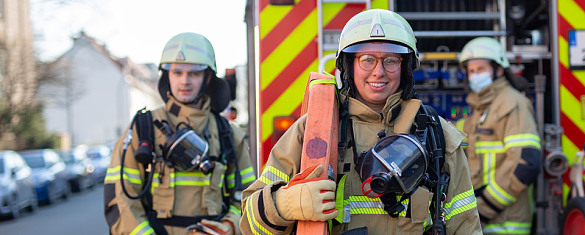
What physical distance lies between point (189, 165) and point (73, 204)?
15.1 metres

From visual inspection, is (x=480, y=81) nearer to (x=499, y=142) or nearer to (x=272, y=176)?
(x=499, y=142)

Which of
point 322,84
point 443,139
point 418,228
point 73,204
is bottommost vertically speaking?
point 73,204

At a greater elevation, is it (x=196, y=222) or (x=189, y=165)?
(x=189, y=165)

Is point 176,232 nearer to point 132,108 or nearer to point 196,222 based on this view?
point 196,222

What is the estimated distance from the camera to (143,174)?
3.79 meters

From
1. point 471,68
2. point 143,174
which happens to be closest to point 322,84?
point 143,174

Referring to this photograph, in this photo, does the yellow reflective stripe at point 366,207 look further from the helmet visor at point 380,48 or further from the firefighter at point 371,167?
the helmet visor at point 380,48

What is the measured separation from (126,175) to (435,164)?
195cm

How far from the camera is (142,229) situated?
11.8 ft

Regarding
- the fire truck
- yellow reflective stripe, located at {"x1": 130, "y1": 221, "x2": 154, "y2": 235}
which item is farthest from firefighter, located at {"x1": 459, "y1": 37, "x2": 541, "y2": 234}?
yellow reflective stripe, located at {"x1": 130, "y1": 221, "x2": 154, "y2": 235}

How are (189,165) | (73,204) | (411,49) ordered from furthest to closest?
(73,204)
(189,165)
(411,49)

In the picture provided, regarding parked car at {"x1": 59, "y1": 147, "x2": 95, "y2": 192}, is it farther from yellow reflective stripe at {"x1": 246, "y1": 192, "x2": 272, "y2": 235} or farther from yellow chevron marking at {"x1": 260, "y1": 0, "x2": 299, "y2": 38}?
yellow reflective stripe at {"x1": 246, "y1": 192, "x2": 272, "y2": 235}

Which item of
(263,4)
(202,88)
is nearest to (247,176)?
(202,88)

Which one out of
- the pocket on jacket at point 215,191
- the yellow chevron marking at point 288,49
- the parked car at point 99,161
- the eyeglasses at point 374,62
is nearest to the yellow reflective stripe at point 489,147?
the yellow chevron marking at point 288,49
